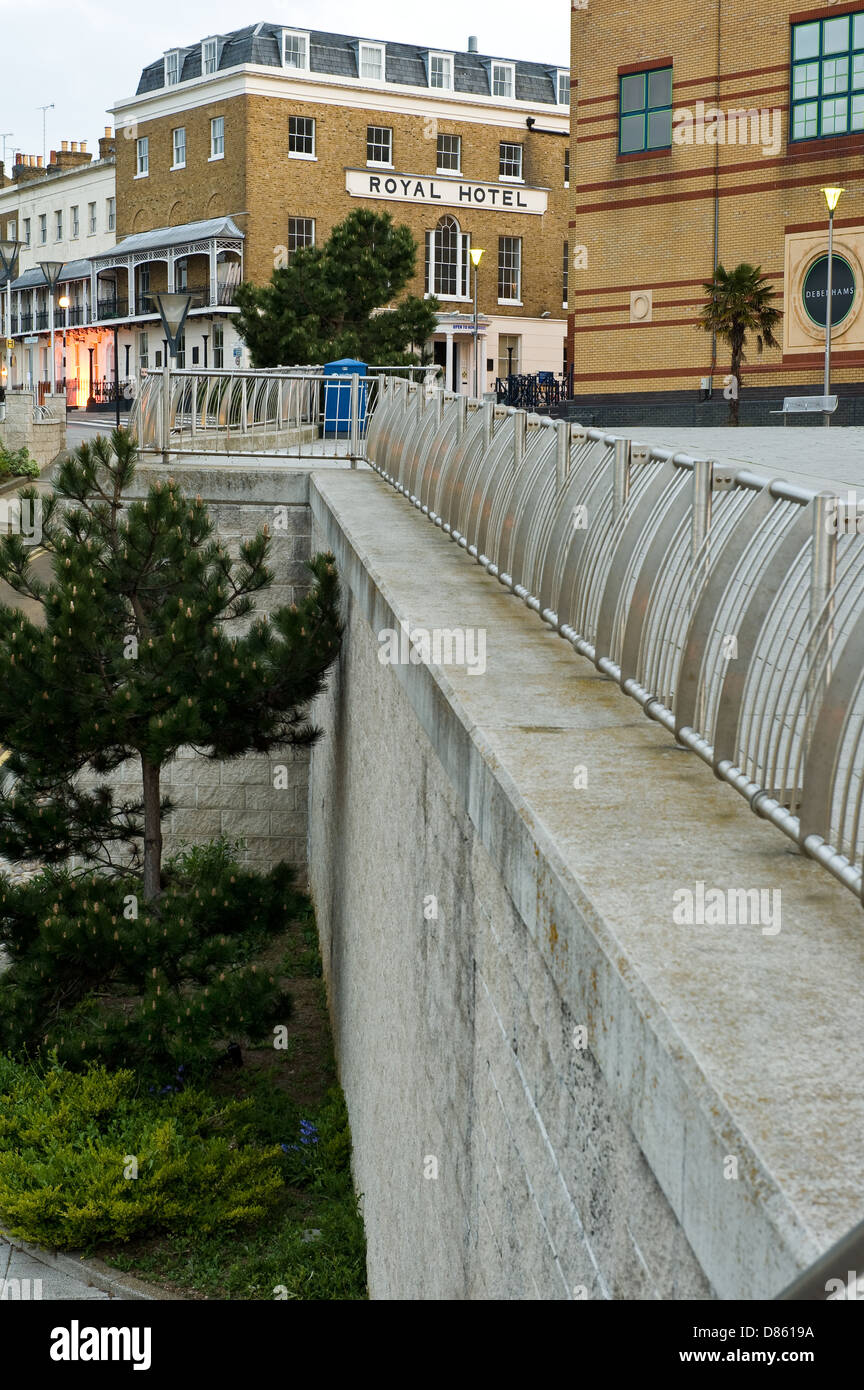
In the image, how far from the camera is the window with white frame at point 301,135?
56.3 metres

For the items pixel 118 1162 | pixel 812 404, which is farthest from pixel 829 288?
pixel 118 1162

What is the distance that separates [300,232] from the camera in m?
56.9

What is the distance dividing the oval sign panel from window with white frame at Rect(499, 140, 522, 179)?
32.1m

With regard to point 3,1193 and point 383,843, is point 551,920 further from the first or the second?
point 3,1193

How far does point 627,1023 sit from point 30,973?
9222mm

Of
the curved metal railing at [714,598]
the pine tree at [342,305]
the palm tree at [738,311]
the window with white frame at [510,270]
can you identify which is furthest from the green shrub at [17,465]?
the curved metal railing at [714,598]

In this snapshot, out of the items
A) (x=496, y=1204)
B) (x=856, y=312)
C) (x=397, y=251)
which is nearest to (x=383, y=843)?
(x=496, y=1204)

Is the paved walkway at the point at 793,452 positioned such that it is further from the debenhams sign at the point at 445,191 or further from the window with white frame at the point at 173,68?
the window with white frame at the point at 173,68

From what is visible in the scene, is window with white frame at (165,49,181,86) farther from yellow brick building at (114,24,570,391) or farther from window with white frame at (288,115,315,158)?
window with white frame at (288,115,315,158)

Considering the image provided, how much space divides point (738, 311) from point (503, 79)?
34776mm

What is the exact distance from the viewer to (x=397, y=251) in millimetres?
35344

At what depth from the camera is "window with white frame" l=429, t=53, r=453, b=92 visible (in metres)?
60.3
